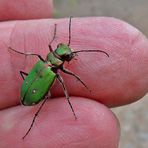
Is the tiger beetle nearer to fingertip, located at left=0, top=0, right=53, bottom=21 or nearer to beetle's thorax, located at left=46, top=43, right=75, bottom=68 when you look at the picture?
beetle's thorax, located at left=46, top=43, right=75, bottom=68

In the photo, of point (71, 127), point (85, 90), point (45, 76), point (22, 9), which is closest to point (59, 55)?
point (45, 76)

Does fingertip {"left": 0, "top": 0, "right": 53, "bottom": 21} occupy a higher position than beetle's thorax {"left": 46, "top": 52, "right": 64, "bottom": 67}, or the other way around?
fingertip {"left": 0, "top": 0, "right": 53, "bottom": 21}

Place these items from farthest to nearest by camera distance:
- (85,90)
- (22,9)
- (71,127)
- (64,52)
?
1. (22,9)
2. (64,52)
3. (85,90)
4. (71,127)

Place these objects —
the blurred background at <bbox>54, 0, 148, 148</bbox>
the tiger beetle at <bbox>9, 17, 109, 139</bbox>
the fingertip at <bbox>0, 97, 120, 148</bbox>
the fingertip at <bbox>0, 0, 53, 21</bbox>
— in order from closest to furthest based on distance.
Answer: the fingertip at <bbox>0, 97, 120, 148</bbox>
the tiger beetle at <bbox>9, 17, 109, 139</bbox>
the fingertip at <bbox>0, 0, 53, 21</bbox>
the blurred background at <bbox>54, 0, 148, 148</bbox>

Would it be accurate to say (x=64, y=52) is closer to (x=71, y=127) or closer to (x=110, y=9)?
(x=71, y=127)

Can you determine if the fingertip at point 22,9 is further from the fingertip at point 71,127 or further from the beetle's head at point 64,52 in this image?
the fingertip at point 71,127

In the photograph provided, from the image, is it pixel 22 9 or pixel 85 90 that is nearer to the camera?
pixel 85 90

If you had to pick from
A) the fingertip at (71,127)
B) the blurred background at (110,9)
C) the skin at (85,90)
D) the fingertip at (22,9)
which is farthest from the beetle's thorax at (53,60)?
the blurred background at (110,9)

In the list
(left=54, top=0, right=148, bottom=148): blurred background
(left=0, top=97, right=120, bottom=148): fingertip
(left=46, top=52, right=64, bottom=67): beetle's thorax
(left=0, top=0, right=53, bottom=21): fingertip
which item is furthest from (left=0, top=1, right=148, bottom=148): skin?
(left=54, top=0, right=148, bottom=148): blurred background

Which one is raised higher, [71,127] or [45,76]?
[45,76]
